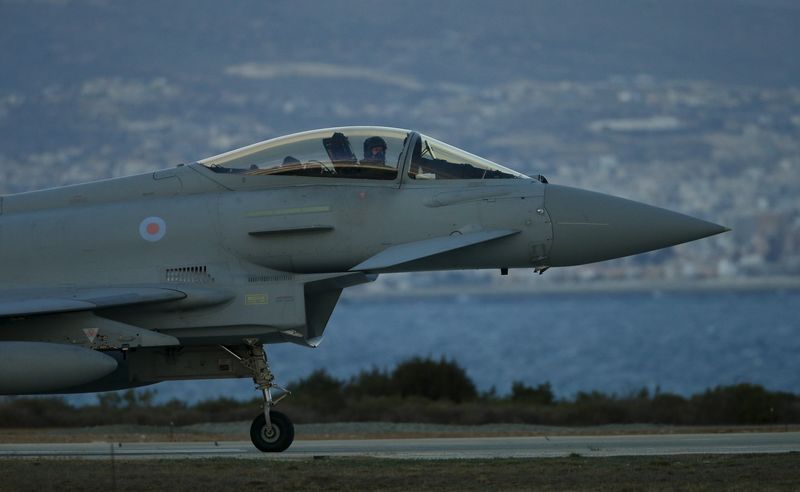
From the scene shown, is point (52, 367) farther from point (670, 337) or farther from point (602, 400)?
point (670, 337)

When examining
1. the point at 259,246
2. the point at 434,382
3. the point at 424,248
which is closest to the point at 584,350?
the point at 434,382

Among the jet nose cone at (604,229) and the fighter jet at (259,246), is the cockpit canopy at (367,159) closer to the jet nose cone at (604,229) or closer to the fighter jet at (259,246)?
the fighter jet at (259,246)

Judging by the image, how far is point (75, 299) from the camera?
16.2 meters

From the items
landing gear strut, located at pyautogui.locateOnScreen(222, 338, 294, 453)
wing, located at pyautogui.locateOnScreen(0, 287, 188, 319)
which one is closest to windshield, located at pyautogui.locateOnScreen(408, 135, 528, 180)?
landing gear strut, located at pyautogui.locateOnScreen(222, 338, 294, 453)

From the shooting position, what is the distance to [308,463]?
15.6 m

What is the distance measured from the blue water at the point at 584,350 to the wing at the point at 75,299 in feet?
159

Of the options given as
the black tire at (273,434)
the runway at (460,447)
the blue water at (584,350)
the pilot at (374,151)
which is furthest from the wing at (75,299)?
the blue water at (584,350)

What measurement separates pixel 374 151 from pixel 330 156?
1.82 ft

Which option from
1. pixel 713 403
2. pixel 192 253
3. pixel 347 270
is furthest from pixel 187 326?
pixel 713 403

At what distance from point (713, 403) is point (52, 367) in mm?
15287

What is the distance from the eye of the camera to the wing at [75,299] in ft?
51.9

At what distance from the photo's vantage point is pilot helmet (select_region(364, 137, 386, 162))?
1648cm

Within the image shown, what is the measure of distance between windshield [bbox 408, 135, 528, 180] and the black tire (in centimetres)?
352

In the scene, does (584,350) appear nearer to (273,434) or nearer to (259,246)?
(273,434)
